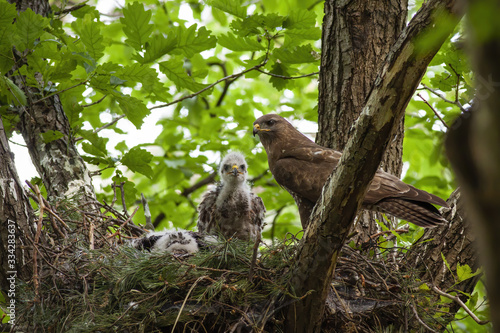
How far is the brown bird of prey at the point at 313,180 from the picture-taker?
394 cm

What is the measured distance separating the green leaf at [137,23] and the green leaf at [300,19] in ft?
4.17

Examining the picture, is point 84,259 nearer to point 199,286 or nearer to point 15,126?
point 199,286

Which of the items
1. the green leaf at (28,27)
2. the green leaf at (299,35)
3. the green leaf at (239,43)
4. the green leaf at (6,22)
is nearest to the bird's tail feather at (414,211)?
the green leaf at (299,35)

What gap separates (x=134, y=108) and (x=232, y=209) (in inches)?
64.6

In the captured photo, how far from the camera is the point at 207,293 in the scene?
3166mm

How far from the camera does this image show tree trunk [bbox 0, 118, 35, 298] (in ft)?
10.1

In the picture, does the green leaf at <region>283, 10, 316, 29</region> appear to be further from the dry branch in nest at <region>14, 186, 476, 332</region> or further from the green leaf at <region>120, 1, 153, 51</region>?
the dry branch in nest at <region>14, 186, 476, 332</region>

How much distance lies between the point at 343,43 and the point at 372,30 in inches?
11.4

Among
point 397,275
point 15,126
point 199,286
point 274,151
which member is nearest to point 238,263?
point 199,286

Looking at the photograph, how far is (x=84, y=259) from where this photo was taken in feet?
11.8

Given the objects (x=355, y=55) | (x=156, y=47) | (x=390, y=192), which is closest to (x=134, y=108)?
(x=156, y=47)

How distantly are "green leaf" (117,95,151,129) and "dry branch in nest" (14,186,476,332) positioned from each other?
114 cm

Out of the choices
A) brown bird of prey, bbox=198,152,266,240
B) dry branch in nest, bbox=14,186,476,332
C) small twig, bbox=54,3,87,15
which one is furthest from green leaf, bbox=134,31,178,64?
brown bird of prey, bbox=198,152,266,240

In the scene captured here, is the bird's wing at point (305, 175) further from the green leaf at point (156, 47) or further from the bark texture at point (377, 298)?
the green leaf at point (156, 47)
